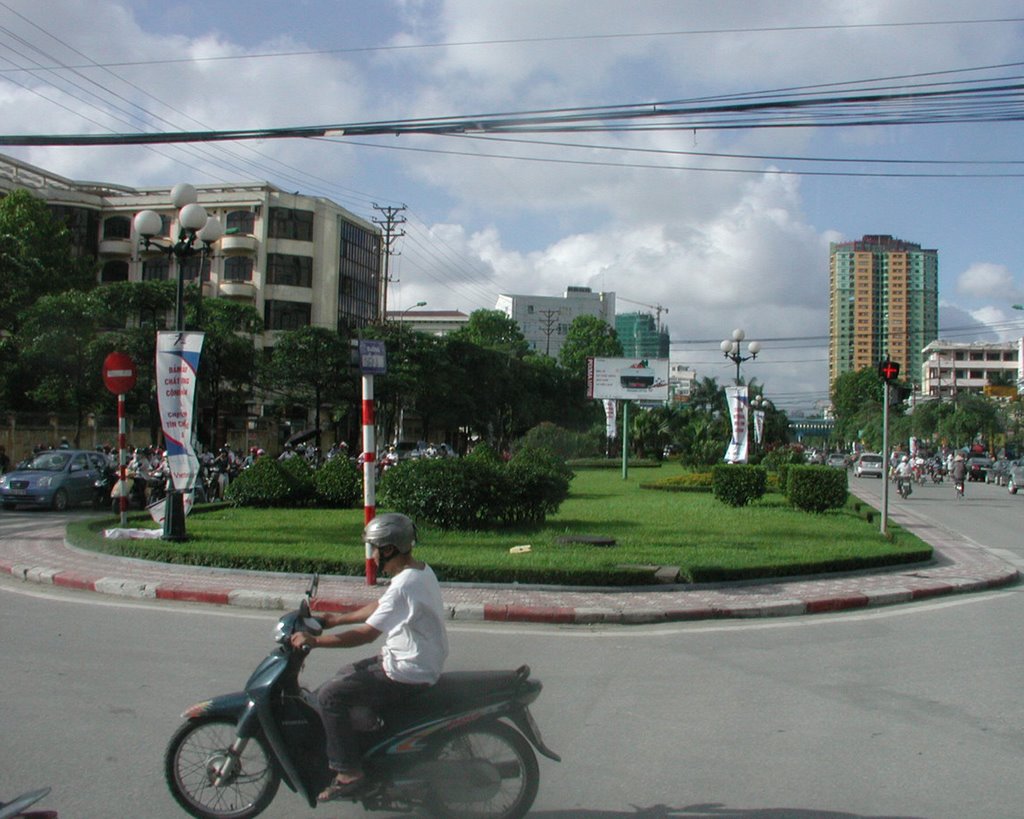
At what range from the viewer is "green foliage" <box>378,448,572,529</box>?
16.2 metres

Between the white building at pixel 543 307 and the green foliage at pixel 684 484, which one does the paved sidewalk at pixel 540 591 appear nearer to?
the green foliage at pixel 684 484

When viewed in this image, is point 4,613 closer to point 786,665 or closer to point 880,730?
point 786,665

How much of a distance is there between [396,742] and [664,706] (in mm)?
2929

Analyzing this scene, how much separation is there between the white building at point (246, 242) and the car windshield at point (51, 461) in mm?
39706

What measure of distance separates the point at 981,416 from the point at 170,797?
7891 cm

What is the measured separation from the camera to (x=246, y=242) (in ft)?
215

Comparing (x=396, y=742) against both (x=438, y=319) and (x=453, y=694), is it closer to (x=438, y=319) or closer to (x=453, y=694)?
(x=453, y=694)

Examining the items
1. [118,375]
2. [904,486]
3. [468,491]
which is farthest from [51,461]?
[904,486]

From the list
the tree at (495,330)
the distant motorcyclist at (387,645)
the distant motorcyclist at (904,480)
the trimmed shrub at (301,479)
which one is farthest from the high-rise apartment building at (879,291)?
the distant motorcyclist at (387,645)

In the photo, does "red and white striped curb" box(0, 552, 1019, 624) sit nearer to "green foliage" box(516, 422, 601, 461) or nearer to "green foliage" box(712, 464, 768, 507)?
"green foliage" box(712, 464, 768, 507)

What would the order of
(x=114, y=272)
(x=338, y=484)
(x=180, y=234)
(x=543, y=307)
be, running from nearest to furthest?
(x=180, y=234) → (x=338, y=484) → (x=114, y=272) → (x=543, y=307)

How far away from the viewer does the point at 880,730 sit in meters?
6.31

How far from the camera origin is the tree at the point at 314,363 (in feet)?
162

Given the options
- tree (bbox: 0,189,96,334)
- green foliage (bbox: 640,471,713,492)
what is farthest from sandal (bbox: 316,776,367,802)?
tree (bbox: 0,189,96,334)
